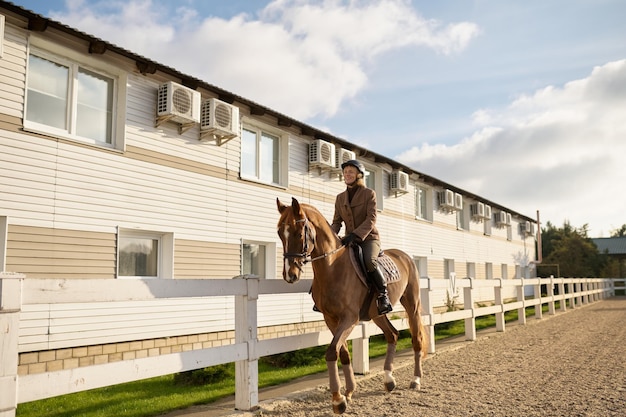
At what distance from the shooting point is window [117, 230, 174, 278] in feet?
34.4

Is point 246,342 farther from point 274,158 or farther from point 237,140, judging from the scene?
point 274,158

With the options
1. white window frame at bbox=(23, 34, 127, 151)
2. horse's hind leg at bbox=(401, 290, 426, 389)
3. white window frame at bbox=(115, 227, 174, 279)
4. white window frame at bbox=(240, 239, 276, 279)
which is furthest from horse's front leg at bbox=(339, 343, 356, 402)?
white window frame at bbox=(240, 239, 276, 279)

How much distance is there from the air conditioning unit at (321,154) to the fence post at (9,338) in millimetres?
12166

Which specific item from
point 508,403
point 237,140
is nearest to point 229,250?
point 237,140

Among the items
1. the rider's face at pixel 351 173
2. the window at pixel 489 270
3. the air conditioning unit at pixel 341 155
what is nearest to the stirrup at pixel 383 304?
the rider's face at pixel 351 173

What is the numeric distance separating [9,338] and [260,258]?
10.6 meters

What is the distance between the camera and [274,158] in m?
14.7

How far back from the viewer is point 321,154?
50.2 feet

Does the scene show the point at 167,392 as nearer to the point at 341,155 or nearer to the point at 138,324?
the point at 138,324

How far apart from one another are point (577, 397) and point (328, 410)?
112 inches

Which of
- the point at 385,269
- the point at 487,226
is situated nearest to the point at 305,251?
the point at 385,269

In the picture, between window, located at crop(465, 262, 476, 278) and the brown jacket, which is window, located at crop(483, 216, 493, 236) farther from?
the brown jacket

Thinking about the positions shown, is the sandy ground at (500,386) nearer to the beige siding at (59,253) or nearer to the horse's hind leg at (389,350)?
the horse's hind leg at (389,350)

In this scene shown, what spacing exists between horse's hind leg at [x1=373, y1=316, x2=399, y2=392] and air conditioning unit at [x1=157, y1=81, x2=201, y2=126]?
21.2ft
